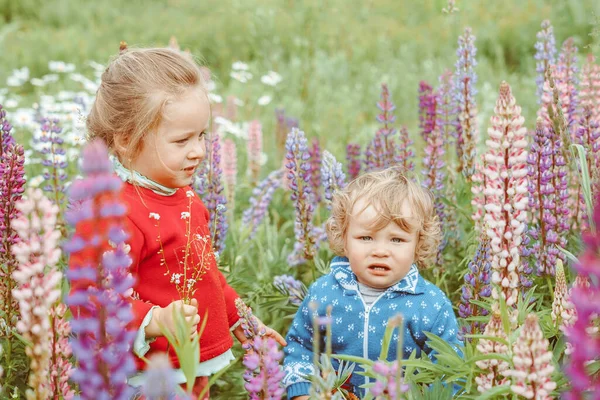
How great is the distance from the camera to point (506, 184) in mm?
2291

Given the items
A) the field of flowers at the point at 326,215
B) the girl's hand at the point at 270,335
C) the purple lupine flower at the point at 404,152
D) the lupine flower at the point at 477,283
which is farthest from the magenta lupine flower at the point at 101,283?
the purple lupine flower at the point at 404,152

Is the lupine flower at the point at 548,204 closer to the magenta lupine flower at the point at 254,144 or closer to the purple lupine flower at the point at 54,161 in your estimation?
the purple lupine flower at the point at 54,161

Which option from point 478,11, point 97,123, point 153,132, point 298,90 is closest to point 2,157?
point 97,123

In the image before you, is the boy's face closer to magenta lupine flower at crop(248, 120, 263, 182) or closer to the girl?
the girl

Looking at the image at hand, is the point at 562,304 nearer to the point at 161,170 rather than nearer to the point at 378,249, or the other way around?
the point at 378,249

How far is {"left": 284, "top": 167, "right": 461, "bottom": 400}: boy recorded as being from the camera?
3.04 metres

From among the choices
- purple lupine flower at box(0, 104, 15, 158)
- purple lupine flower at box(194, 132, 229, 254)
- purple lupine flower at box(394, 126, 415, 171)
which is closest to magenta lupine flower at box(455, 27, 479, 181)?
purple lupine flower at box(394, 126, 415, 171)

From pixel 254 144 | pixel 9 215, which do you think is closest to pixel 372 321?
pixel 9 215

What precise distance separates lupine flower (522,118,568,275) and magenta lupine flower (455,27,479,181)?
63cm

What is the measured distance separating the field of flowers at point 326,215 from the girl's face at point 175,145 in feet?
1.45

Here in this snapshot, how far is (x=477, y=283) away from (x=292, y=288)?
1.04 metres

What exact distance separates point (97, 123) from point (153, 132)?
0.95 ft

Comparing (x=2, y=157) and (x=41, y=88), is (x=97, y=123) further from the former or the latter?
(x=41, y=88)

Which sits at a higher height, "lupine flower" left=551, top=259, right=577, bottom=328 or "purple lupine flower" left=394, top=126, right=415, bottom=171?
"purple lupine flower" left=394, top=126, right=415, bottom=171
